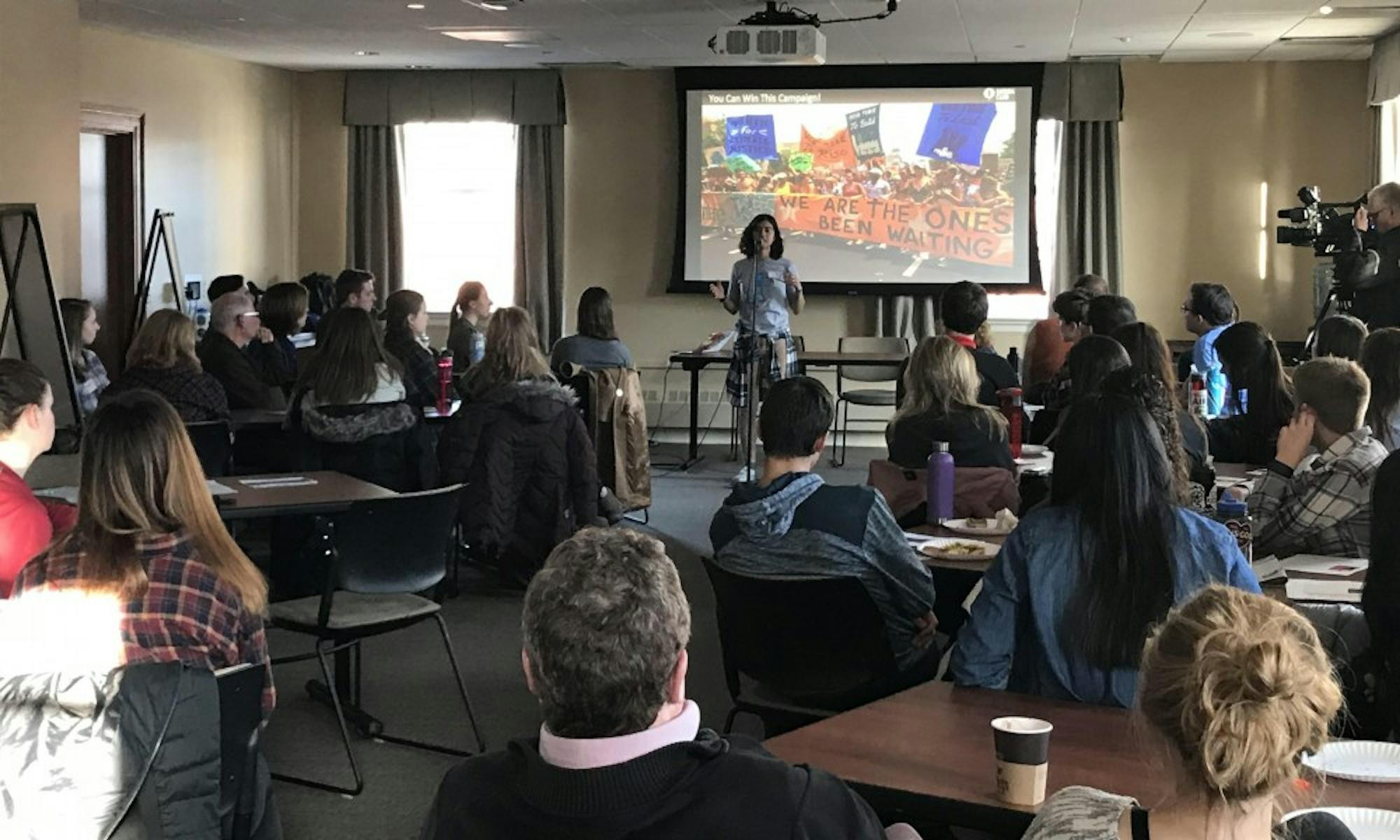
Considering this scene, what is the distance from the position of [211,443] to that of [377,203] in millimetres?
6587

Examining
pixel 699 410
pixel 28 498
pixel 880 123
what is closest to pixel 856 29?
pixel 880 123

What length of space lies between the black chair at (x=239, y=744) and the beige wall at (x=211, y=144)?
7.40 m

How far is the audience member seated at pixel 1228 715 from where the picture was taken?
1494 mm

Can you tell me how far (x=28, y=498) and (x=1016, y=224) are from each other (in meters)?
8.60

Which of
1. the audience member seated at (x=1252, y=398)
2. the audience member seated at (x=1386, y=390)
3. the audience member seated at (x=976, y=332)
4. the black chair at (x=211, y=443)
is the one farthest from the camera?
the audience member seated at (x=976, y=332)

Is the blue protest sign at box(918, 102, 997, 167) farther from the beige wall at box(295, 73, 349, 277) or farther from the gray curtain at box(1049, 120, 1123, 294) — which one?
the beige wall at box(295, 73, 349, 277)

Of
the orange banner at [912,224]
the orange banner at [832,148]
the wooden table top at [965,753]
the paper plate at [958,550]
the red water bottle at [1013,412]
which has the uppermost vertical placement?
the orange banner at [832,148]

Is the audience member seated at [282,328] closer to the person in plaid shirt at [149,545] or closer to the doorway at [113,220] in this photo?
the doorway at [113,220]

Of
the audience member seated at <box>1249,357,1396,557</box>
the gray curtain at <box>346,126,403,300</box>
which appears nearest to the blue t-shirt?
the gray curtain at <box>346,126,403,300</box>

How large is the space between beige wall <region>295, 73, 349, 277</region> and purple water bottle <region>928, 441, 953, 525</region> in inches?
344

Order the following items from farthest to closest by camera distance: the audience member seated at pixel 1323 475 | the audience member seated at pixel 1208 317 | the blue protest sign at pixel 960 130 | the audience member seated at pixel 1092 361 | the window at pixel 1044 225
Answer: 1. the window at pixel 1044 225
2. the blue protest sign at pixel 960 130
3. the audience member seated at pixel 1208 317
4. the audience member seated at pixel 1092 361
5. the audience member seated at pixel 1323 475

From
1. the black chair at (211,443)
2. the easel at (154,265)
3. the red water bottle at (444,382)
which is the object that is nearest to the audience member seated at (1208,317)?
the red water bottle at (444,382)

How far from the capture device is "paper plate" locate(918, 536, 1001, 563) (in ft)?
12.0

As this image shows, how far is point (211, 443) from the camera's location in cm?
556
